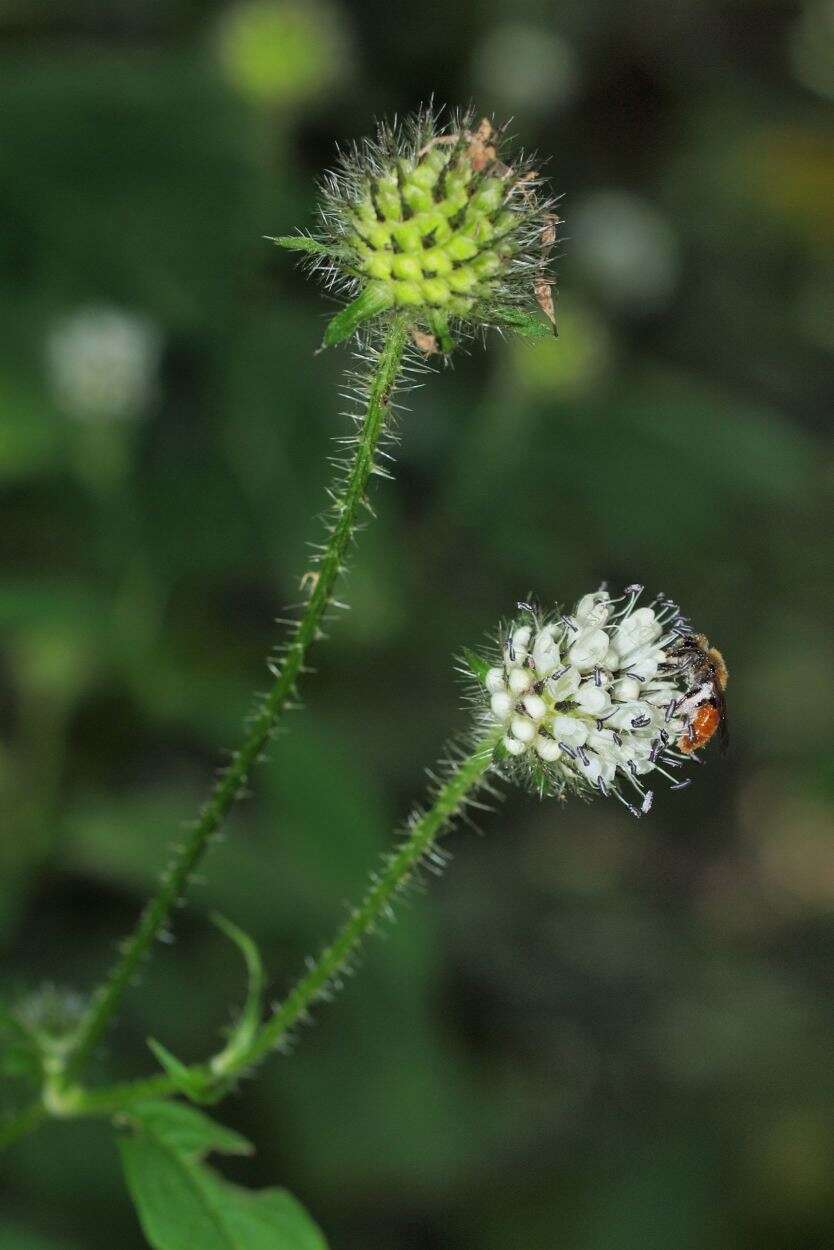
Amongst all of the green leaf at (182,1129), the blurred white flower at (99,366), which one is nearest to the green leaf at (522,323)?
the green leaf at (182,1129)

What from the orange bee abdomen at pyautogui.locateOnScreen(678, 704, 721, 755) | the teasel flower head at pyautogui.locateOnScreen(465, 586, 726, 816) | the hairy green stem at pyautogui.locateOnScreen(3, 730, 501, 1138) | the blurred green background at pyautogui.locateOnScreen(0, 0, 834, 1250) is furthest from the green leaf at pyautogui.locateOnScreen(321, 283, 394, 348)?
the blurred green background at pyautogui.locateOnScreen(0, 0, 834, 1250)

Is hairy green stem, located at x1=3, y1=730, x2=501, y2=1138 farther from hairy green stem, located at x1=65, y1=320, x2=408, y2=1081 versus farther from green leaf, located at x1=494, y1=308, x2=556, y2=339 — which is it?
green leaf, located at x1=494, y1=308, x2=556, y2=339

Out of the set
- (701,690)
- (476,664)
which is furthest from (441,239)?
(701,690)

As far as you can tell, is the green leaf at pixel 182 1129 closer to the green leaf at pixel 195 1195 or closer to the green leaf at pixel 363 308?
the green leaf at pixel 195 1195

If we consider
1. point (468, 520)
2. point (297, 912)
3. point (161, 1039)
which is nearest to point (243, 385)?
point (468, 520)

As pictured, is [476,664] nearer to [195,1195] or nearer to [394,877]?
[394,877]
